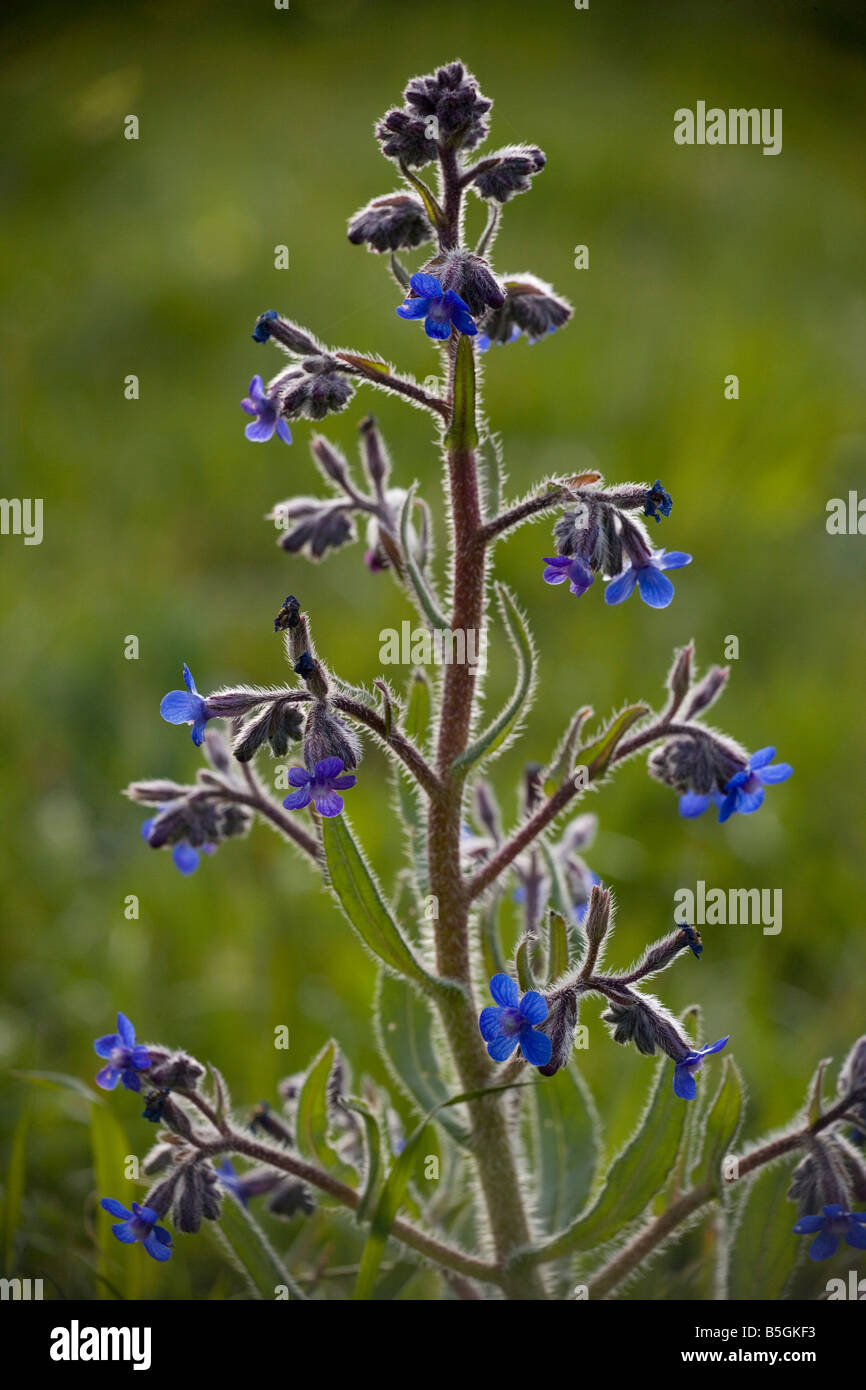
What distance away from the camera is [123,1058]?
120 inches

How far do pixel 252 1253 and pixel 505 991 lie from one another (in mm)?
1106

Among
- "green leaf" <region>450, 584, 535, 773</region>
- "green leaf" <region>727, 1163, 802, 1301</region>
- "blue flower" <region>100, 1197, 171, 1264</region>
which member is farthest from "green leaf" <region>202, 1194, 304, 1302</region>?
"green leaf" <region>450, 584, 535, 773</region>

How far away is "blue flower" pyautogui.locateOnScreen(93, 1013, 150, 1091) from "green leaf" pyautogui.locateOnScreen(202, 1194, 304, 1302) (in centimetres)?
41

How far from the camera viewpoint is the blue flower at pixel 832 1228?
3035 mm

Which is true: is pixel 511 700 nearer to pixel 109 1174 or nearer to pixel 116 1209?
pixel 116 1209

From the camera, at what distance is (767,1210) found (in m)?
3.34

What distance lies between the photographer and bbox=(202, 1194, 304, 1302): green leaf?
127 inches

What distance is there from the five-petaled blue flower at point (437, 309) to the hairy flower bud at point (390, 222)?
0.37m

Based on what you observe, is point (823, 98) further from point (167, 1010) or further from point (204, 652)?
point (167, 1010)

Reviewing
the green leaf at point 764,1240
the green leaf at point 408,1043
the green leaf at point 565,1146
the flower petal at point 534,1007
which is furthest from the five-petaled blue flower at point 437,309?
the green leaf at point 764,1240

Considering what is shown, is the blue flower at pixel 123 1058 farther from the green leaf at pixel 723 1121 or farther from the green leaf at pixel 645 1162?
the green leaf at pixel 723 1121

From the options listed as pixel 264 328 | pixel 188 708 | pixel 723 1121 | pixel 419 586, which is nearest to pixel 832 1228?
pixel 723 1121

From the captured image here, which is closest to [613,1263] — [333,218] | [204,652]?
[204,652]
